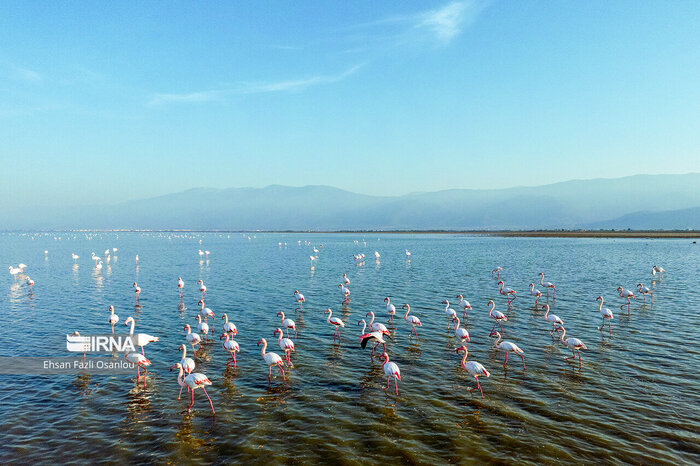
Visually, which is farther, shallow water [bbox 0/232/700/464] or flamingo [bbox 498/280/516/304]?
flamingo [bbox 498/280/516/304]

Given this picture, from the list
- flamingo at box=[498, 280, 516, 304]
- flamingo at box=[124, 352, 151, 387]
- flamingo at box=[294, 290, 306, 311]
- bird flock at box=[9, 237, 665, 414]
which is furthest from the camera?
flamingo at box=[498, 280, 516, 304]

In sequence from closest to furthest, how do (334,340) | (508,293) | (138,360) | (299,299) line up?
(138,360), (334,340), (299,299), (508,293)

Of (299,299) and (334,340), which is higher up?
(299,299)

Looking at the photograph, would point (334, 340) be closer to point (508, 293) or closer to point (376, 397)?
point (376, 397)

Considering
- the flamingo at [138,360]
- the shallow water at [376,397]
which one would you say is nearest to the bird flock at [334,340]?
the flamingo at [138,360]

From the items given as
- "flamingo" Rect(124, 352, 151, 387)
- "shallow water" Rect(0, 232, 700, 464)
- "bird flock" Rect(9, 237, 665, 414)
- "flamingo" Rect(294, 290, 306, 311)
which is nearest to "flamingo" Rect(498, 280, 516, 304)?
"bird flock" Rect(9, 237, 665, 414)

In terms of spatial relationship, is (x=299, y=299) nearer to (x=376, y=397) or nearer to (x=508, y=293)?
(x=376, y=397)

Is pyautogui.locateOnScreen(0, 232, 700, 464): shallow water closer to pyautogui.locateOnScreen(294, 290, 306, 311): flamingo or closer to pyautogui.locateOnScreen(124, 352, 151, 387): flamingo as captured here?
pyautogui.locateOnScreen(124, 352, 151, 387): flamingo

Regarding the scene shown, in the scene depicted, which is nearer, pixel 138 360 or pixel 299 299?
pixel 138 360

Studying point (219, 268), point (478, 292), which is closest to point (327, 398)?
point (478, 292)

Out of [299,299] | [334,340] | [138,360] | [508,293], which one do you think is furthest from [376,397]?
[508,293]

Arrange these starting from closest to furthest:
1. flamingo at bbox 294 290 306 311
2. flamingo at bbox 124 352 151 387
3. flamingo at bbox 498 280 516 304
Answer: flamingo at bbox 124 352 151 387, flamingo at bbox 294 290 306 311, flamingo at bbox 498 280 516 304

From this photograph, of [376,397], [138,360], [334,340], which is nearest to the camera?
[376,397]

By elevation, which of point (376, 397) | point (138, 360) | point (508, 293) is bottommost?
point (376, 397)
